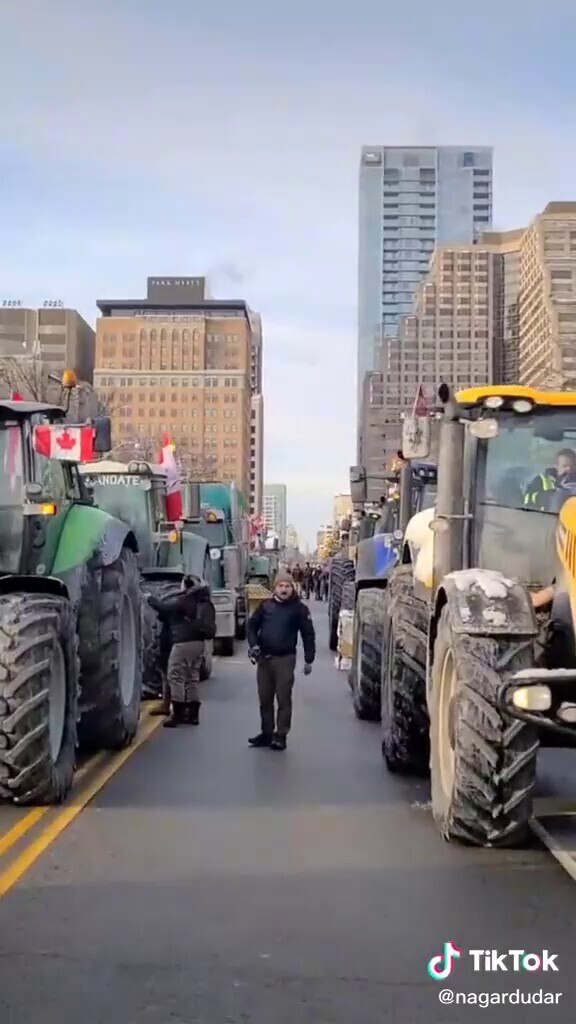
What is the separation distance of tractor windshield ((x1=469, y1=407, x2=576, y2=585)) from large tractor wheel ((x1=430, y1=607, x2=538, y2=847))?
991 mm

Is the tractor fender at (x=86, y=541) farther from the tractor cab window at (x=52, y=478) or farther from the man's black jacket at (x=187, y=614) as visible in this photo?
the man's black jacket at (x=187, y=614)

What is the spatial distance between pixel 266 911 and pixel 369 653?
7.41m

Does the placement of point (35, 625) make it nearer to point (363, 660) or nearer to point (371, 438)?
point (363, 660)

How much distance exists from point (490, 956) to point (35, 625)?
3.94 meters

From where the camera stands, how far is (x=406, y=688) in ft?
30.5

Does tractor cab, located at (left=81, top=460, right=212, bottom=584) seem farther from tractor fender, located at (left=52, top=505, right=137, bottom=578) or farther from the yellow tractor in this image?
the yellow tractor

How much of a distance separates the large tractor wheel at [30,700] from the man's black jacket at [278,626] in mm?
3397

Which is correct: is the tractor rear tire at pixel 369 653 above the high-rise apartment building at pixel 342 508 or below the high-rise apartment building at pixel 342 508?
above

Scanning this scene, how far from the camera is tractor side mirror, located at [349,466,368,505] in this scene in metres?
15.7

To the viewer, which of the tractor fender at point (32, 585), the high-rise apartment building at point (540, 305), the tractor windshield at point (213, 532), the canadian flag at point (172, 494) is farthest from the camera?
the high-rise apartment building at point (540, 305)

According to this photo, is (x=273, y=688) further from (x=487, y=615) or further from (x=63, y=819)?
(x=487, y=615)

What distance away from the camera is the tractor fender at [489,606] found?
6629mm

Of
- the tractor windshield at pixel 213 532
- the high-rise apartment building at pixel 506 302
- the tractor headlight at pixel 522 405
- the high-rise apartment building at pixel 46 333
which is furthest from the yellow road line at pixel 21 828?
the high-rise apartment building at pixel 46 333

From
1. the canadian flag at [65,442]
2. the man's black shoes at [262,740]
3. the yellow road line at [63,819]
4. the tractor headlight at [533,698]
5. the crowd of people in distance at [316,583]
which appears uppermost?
the canadian flag at [65,442]
